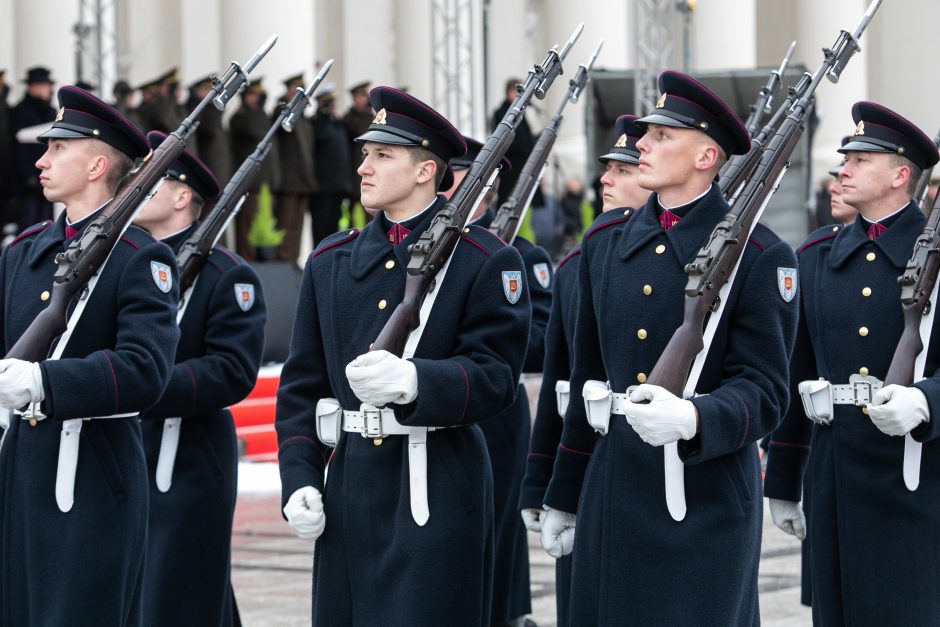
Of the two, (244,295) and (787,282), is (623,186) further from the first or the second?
(787,282)

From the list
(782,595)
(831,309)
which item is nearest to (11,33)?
(782,595)

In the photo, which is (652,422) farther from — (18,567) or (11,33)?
(11,33)

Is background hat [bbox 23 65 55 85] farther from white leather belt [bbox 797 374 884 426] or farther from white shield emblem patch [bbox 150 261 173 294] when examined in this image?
white leather belt [bbox 797 374 884 426]

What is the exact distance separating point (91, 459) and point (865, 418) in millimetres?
2474

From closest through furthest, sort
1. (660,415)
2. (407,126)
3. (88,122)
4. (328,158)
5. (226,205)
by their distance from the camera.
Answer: (660,415) → (407,126) → (88,122) → (226,205) → (328,158)

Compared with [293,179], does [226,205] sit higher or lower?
lower

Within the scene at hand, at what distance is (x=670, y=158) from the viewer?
4.71 metres

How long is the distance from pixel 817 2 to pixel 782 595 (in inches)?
1022

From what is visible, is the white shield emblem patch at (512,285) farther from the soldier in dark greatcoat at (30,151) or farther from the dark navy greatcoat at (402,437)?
the soldier in dark greatcoat at (30,151)

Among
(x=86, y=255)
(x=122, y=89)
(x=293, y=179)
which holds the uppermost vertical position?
(x=122, y=89)

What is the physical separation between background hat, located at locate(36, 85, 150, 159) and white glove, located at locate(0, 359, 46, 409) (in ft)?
2.84

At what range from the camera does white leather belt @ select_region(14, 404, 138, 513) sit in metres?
5.05

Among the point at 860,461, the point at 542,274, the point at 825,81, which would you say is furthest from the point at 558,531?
the point at 825,81

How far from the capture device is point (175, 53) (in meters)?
28.6
